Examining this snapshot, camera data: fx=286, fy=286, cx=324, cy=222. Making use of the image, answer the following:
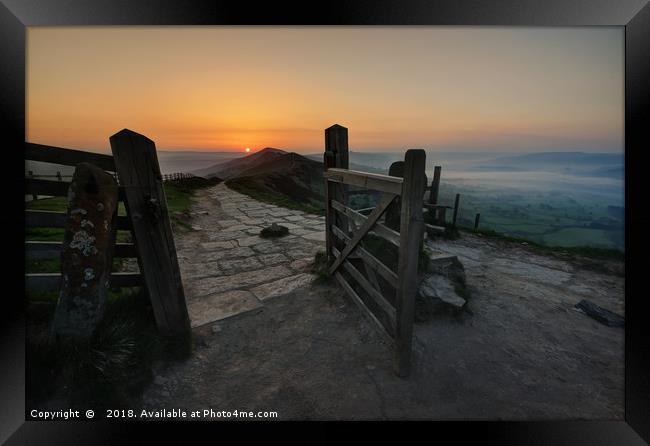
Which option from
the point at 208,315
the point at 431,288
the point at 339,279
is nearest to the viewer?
the point at 208,315

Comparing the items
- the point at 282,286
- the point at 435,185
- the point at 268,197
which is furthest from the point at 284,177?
the point at 282,286

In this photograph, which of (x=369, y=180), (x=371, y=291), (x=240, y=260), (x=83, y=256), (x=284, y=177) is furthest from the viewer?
(x=284, y=177)

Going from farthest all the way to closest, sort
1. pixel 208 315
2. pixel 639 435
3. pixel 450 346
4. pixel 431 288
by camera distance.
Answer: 1. pixel 431 288
2. pixel 208 315
3. pixel 450 346
4. pixel 639 435

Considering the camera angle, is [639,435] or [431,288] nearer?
[639,435]

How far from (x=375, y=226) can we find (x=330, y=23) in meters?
2.02

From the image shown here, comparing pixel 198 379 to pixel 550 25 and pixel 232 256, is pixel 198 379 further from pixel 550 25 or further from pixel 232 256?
pixel 550 25

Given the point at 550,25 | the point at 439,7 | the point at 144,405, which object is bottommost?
the point at 144,405

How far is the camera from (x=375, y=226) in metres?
3.24

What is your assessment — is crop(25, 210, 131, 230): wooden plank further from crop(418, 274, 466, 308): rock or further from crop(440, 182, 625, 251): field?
crop(440, 182, 625, 251): field

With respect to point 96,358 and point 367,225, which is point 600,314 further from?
point 96,358

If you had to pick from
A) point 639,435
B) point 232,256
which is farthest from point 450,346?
point 232,256

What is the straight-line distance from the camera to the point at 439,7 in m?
2.54

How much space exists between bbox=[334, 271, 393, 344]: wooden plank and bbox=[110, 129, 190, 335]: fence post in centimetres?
200

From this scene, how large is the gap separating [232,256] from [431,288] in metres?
3.92
